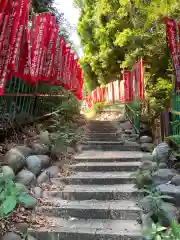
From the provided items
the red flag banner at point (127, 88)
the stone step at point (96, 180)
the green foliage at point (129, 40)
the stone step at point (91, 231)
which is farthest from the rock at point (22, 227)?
the red flag banner at point (127, 88)

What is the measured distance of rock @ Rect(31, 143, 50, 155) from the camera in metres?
6.09

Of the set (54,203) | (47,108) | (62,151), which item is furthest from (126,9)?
(54,203)

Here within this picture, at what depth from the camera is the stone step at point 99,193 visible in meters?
5.20

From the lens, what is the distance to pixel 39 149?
20.1 feet

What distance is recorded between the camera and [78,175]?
6129mm

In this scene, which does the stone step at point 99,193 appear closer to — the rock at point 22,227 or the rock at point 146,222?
the rock at point 146,222

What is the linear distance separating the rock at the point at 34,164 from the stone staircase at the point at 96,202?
18.8 inches

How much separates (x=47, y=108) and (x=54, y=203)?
4382 millimetres

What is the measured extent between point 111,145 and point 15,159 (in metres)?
3.54

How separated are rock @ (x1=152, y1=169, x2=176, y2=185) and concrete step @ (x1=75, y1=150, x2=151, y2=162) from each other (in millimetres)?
1389

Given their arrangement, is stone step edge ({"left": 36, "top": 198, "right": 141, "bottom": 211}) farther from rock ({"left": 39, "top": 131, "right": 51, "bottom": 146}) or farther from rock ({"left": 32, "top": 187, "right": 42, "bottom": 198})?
rock ({"left": 39, "top": 131, "right": 51, "bottom": 146})

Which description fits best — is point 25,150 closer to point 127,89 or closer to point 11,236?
point 11,236

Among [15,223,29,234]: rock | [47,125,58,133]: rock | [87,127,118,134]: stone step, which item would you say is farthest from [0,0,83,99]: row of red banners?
[87,127,118,134]: stone step

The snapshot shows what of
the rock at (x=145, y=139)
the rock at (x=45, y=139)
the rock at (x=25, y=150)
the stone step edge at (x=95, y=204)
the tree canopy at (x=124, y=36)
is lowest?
the stone step edge at (x=95, y=204)
